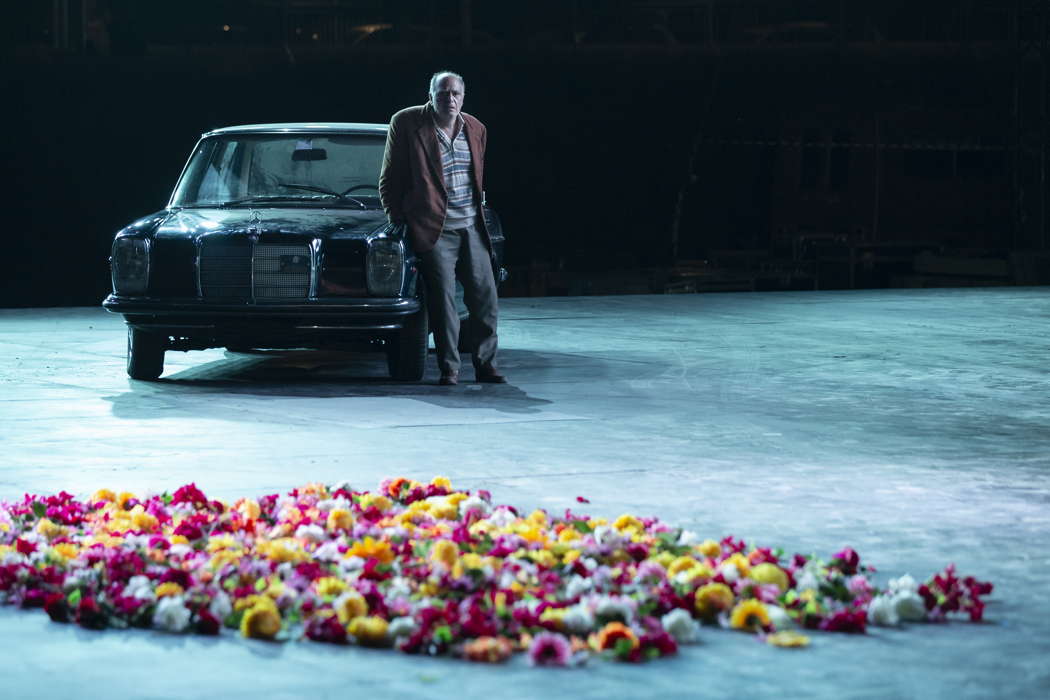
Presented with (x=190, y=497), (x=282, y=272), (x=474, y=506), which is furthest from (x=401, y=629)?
(x=282, y=272)

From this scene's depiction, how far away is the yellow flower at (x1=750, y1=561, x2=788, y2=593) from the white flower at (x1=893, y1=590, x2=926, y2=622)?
13.0 inches

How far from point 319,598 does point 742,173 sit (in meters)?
31.9

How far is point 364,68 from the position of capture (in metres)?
32.5

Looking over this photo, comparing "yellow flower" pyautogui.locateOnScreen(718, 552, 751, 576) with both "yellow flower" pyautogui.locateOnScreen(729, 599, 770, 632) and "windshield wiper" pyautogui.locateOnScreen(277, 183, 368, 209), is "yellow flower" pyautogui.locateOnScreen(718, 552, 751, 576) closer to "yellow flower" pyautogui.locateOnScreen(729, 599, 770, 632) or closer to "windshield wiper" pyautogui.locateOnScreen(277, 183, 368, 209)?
"yellow flower" pyautogui.locateOnScreen(729, 599, 770, 632)

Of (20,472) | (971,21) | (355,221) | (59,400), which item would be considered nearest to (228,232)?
(355,221)

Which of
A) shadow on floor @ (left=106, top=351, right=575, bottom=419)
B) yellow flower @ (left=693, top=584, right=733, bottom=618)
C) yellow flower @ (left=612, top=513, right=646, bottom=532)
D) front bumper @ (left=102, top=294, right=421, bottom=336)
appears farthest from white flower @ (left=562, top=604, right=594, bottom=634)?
front bumper @ (left=102, top=294, right=421, bottom=336)

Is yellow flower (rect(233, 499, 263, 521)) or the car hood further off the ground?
the car hood

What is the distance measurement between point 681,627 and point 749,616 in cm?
23

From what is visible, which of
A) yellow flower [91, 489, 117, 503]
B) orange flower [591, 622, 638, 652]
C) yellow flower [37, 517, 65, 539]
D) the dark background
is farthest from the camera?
the dark background

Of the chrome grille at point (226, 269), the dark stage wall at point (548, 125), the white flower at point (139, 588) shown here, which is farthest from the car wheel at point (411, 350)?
the dark stage wall at point (548, 125)

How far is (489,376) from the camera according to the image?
10.7m

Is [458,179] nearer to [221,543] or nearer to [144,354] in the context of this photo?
[144,354]

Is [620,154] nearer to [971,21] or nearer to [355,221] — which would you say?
[971,21]

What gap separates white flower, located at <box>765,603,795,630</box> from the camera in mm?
4457
